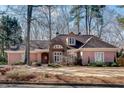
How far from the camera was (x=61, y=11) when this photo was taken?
11609 millimetres

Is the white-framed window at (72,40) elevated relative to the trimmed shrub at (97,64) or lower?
elevated

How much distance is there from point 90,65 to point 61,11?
58.6 inches

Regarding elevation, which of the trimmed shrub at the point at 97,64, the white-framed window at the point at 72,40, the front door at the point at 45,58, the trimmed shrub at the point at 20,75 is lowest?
the trimmed shrub at the point at 20,75

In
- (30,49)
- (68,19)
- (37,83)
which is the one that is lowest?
(37,83)

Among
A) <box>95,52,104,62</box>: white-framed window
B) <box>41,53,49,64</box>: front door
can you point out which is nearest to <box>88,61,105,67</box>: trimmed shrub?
<box>95,52,104,62</box>: white-framed window

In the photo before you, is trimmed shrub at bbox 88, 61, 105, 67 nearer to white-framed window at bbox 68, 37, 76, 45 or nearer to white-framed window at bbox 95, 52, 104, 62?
white-framed window at bbox 95, 52, 104, 62

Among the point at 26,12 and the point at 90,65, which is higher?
the point at 26,12

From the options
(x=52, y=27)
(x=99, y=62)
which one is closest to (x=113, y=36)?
(x=99, y=62)

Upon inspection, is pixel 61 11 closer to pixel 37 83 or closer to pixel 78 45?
pixel 78 45

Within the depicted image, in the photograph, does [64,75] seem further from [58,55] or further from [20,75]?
[20,75]

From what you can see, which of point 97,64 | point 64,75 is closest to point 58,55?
point 64,75

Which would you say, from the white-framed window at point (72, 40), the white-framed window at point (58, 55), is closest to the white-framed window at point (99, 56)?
the white-framed window at point (72, 40)

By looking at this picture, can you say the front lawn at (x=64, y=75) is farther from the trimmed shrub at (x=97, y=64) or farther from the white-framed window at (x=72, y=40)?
the white-framed window at (x=72, y=40)

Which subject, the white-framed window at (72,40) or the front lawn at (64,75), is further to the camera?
the white-framed window at (72,40)
